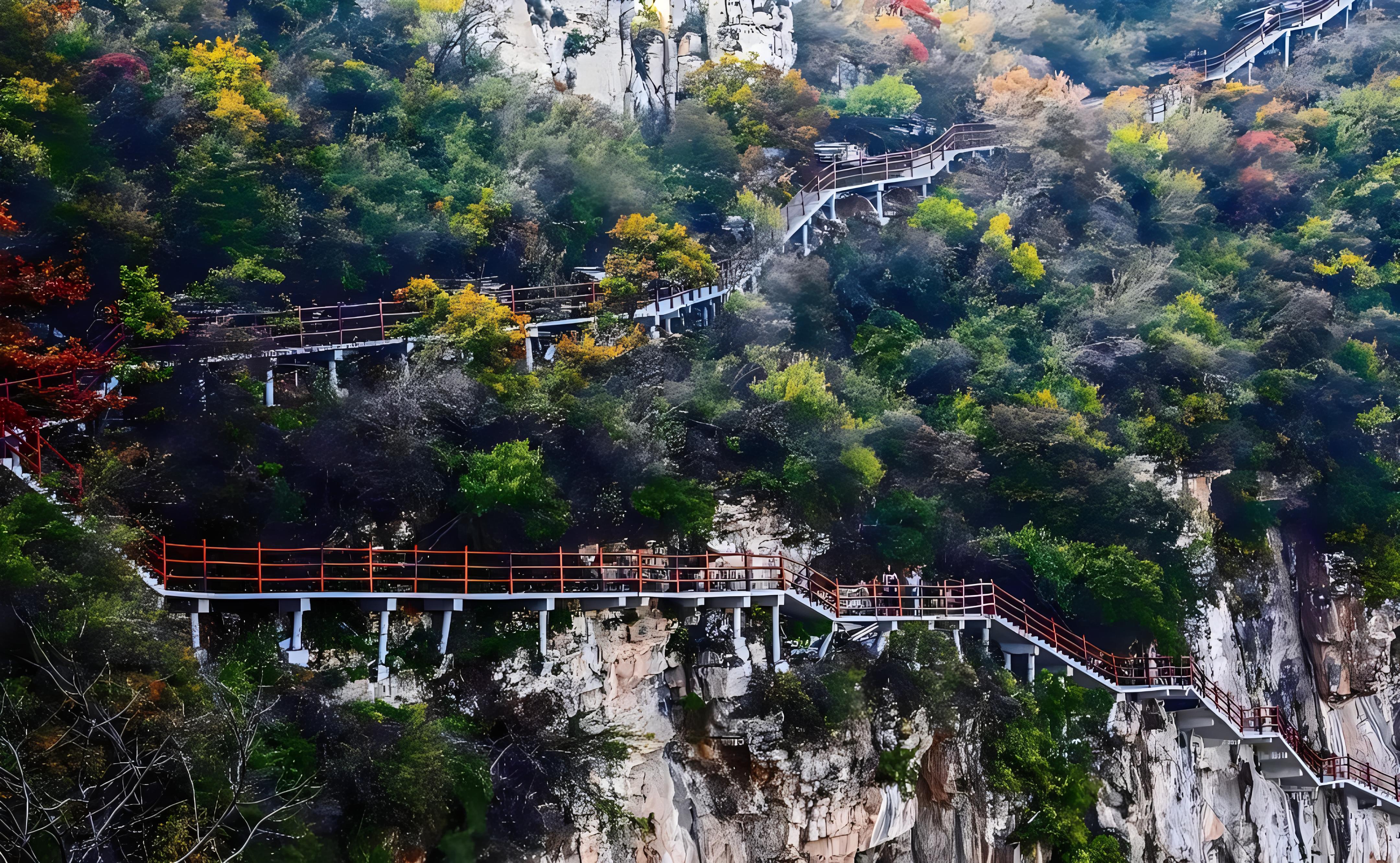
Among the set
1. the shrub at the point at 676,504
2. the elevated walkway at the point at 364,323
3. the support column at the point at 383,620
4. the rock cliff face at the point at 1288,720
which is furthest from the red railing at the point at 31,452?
the rock cliff face at the point at 1288,720

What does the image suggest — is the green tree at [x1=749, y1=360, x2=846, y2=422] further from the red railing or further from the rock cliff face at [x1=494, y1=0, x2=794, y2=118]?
the red railing

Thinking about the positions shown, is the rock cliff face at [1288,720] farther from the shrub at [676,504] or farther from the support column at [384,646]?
the support column at [384,646]

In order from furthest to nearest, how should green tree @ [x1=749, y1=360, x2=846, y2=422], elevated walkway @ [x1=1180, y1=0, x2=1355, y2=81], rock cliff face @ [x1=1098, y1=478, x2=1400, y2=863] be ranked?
elevated walkway @ [x1=1180, y1=0, x2=1355, y2=81] → rock cliff face @ [x1=1098, y1=478, x2=1400, y2=863] → green tree @ [x1=749, y1=360, x2=846, y2=422]

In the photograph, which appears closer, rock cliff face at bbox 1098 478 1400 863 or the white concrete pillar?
the white concrete pillar

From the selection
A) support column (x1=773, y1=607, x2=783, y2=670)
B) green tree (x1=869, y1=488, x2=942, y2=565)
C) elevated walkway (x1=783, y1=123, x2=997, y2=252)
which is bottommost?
support column (x1=773, y1=607, x2=783, y2=670)

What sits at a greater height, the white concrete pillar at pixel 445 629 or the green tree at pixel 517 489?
the green tree at pixel 517 489

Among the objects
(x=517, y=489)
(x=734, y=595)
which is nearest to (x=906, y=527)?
→ (x=734, y=595)

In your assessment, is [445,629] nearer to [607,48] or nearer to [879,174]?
[607,48]

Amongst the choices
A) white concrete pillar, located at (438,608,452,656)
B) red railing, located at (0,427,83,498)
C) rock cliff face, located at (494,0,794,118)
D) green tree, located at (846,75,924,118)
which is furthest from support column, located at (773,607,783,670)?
green tree, located at (846,75,924,118)
